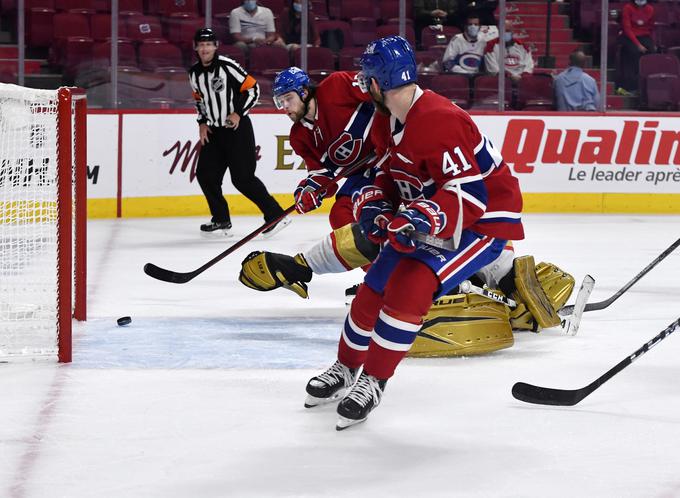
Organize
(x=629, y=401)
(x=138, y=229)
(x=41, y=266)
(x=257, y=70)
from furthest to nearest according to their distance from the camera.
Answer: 1. (x=257, y=70)
2. (x=138, y=229)
3. (x=41, y=266)
4. (x=629, y=401)

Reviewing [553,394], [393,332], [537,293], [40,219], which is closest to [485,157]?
[393,332]

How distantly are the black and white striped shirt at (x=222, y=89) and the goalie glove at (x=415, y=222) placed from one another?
3.95 m

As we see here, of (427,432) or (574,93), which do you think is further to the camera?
(574,93)

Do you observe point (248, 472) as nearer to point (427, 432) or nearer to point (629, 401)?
point (427, 432)

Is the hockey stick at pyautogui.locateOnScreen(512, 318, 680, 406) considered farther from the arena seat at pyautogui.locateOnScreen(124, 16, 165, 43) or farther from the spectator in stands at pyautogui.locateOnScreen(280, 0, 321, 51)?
the spectator in stands at pyautogui.locateOnScreen(280, 0, 321, 51)

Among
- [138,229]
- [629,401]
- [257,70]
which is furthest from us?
[257,70]

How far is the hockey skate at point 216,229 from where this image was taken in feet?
21.7

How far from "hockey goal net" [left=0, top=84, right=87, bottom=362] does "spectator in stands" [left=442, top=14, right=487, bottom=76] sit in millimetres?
4465

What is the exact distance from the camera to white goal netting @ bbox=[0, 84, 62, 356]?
3.59 metres

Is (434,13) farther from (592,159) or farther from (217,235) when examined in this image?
(217,235)

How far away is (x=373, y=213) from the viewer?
2912 mm

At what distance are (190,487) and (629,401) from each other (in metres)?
1.29

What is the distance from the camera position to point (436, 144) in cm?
273

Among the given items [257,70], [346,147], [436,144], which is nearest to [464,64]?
[257,70]
